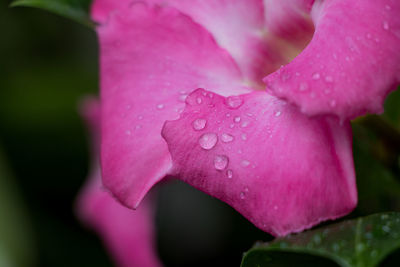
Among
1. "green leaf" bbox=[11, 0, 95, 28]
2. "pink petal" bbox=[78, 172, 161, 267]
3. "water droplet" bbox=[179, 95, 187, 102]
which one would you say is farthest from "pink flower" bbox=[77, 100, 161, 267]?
"water droplet" bbox=[179, 95, 187, 102]

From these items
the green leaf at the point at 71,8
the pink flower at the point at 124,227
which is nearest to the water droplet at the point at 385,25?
the green leaf at the point at 71,8

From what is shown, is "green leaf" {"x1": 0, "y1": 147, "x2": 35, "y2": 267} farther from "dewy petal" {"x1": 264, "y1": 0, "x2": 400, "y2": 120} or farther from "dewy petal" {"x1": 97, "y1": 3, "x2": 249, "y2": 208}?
"dewy petal" {"x1": 264, "y1": 0, "x2": 400, "y2": 120}

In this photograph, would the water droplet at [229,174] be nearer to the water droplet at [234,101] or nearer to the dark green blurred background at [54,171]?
the water droplet at [234,101]

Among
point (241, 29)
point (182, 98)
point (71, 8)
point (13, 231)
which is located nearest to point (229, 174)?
point (182, 98)

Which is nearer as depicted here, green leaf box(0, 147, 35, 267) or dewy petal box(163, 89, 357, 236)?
dewy petal box(163, 89, 357, 236)

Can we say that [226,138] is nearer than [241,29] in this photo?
Yes

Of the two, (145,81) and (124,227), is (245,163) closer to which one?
(145,81)

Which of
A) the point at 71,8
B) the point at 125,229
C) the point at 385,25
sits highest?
the point at 385,25
